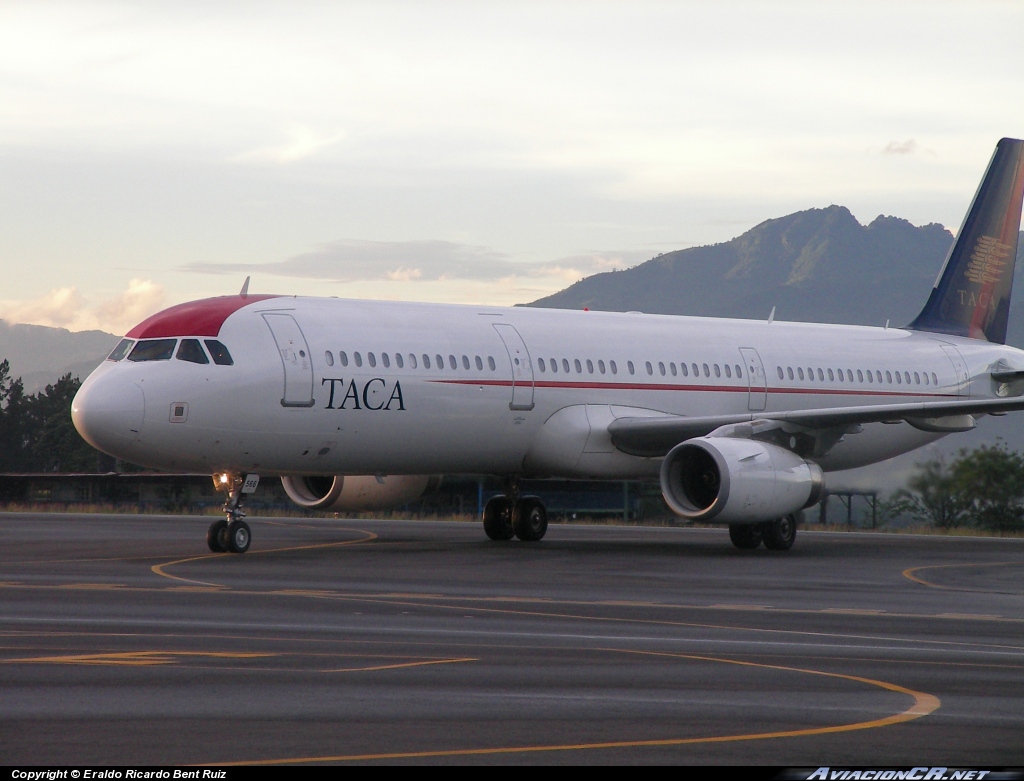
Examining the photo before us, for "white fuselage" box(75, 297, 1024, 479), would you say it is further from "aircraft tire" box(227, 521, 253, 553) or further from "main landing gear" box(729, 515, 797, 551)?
"main landing gear" box(729, 515, 797, 551)

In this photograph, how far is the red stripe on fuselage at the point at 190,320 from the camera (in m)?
25.5

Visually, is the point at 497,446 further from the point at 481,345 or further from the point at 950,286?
the point at 950,286

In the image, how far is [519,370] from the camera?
28.8 meters

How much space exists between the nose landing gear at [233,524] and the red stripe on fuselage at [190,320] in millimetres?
2422

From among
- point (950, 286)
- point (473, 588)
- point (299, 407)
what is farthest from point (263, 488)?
point (473, 588)

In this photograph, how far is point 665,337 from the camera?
3216 centimetres

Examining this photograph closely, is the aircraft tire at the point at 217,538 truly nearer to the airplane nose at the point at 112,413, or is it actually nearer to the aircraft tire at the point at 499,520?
the airplane nose at the point at 112,413

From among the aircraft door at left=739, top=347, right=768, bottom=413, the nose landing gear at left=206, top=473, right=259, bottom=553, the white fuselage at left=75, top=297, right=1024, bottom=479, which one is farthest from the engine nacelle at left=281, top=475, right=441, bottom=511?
the aircraft door at left=739, top=347, right=768, bottom=413

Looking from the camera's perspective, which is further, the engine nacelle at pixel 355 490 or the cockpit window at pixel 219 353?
the engine nacelle at pixel 355 490

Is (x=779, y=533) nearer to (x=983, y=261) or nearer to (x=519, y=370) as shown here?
(x=519, y=370)

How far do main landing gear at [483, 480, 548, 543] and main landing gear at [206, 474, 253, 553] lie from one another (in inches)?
260

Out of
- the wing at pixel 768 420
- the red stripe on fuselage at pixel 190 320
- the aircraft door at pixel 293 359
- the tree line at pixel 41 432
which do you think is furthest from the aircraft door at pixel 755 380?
the tree line at pixel 41 432

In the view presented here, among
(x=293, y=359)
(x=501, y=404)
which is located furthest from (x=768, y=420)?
(x=293, y=359)

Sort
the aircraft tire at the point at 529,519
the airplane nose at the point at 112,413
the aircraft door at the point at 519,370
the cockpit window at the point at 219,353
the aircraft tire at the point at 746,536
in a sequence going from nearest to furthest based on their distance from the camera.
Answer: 1. the airplane nose at the point at 112,413
2. the cockpit window at the point at 219,353
3. the aircraft door at the point at 519,370
4. the aircraft tire at the point at 746,536
5. the aircraft tire at the point at 529,519
